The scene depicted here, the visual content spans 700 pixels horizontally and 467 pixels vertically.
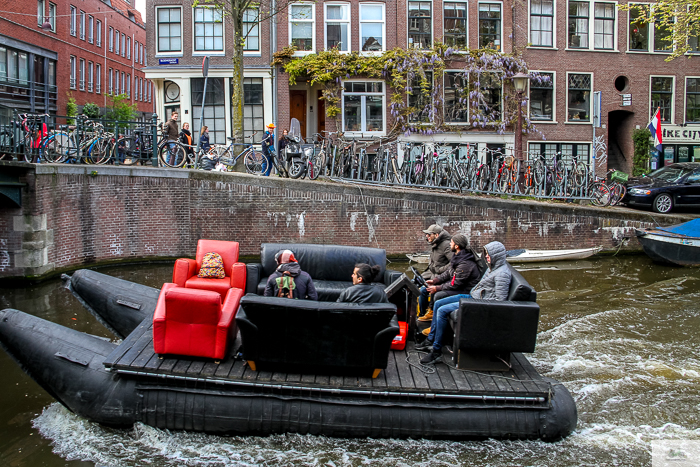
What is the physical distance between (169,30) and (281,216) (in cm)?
1064

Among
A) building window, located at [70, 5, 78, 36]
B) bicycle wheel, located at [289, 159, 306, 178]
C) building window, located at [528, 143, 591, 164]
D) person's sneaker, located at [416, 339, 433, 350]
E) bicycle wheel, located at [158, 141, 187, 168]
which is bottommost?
person's sneaker, located at [416, 339, 433, 350]

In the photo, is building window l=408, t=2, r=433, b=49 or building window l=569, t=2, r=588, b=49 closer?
building window l=408, t=2, r=433, b=49

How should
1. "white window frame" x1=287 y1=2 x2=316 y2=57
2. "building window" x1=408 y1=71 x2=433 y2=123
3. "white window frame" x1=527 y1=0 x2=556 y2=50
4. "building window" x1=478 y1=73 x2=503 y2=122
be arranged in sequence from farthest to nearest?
"white window frame" x1=527 y1=0 x2=556 y2=50 < "building window" x1=478 y1=73 x2=503 y2=122 < "building window" x1=408 y1=71 x2=433 y2=123 < "white window frame" x1=287 y1=2 x2=316 y2=57

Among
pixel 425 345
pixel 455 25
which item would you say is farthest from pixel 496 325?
pixel 455 25

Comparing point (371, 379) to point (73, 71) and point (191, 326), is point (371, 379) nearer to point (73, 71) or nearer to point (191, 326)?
point (191, 326)

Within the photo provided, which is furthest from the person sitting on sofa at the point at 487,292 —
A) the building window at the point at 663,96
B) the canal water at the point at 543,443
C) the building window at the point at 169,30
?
the building window at the point at 663,96

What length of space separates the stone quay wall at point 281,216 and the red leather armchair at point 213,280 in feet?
19.7

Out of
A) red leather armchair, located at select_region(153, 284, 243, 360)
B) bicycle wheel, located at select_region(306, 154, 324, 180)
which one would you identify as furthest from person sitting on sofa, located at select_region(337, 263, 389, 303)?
bicycle wheel, located at select_region(306, 154, 324, 180)

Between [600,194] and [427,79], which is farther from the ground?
[427,79]

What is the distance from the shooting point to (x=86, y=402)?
590cm

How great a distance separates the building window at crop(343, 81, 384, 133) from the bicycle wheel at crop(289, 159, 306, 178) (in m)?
6.88

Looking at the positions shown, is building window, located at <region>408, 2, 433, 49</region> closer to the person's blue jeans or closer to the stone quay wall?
the stone quay wall

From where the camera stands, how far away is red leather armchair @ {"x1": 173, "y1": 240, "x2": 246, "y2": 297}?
823 centimetres

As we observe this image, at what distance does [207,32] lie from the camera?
21.8 meters
